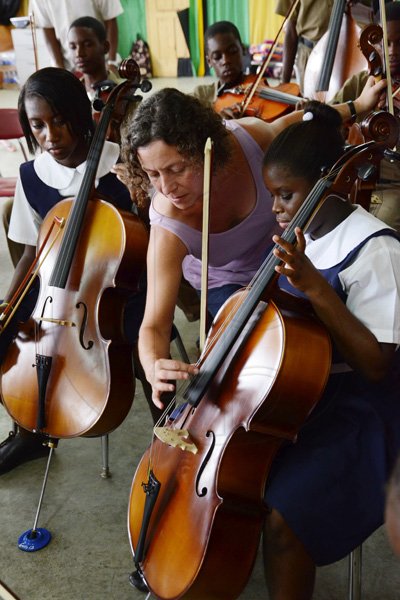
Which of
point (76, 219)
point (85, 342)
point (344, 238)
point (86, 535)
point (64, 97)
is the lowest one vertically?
point (86, 535)

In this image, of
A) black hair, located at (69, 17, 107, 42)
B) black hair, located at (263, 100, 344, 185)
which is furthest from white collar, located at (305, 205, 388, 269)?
black hair, located at (69, 17, 107, 42)

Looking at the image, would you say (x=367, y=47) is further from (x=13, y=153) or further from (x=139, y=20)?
(x=139, y=20)

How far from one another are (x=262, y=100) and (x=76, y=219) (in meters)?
1.47

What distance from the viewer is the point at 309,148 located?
54.0 inches

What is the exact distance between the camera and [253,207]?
1700mm

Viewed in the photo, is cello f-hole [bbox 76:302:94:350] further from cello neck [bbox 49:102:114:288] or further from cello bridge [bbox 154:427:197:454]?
cello bridge [bbox 154:427:197:454]

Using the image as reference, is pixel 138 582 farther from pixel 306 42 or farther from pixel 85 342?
pixel 306 42

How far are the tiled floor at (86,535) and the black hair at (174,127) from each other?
0.92 meters

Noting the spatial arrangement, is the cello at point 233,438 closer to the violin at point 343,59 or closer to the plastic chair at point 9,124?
the violin at point 343,59

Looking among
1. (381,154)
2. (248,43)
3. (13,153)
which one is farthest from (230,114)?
(248,43)

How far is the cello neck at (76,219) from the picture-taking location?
1781mm

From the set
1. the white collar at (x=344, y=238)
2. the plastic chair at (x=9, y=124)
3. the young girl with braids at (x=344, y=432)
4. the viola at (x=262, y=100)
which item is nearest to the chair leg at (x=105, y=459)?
the young girl with braids at (x=344, y=432)

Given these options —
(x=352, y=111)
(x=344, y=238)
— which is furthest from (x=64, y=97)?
(x=344, y=238)

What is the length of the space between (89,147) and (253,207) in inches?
22.0
